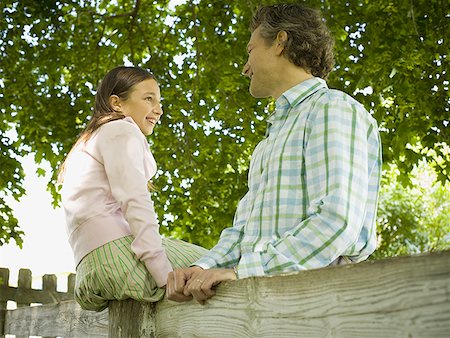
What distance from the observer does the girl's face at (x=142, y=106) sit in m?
2.82

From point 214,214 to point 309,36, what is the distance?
5089mm

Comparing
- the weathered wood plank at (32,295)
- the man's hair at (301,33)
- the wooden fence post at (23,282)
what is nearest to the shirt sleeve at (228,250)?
the man's hair at (301,33)

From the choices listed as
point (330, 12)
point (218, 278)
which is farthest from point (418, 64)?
point (218, 278)

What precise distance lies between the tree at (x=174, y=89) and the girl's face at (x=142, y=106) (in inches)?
143

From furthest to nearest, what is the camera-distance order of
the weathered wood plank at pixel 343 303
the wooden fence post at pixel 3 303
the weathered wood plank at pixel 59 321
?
the wooden fence post at pixel 3 303, the weathered wood plank at pixel 59 321, the weathered wood plank at pixel 343 303

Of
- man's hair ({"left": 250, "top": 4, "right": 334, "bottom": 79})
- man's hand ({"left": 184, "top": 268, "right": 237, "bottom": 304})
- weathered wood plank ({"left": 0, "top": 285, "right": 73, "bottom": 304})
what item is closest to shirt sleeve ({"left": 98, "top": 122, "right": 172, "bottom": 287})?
man's hand ({"left": 184, "top": 268, "right": 237, "bottom": 304})

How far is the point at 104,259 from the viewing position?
2.41 meters

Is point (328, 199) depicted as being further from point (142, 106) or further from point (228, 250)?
point (142, 106)

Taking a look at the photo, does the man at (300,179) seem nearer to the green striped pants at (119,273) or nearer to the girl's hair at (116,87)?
the green striped pants at (119,273)

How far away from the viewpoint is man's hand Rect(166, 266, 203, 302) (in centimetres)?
204

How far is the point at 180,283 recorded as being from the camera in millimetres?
2053

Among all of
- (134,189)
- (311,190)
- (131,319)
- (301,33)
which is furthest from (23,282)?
(311,190)

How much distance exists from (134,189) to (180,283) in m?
0.45

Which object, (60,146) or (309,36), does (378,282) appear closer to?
(309,36)
